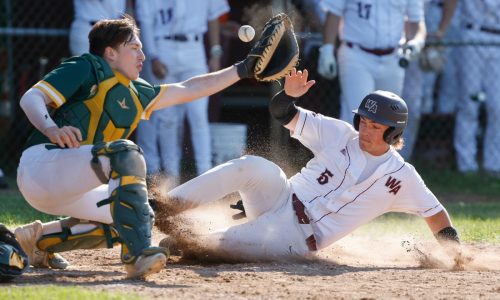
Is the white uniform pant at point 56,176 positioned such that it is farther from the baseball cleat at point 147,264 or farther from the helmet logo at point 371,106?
the helmet logo at point 371,106

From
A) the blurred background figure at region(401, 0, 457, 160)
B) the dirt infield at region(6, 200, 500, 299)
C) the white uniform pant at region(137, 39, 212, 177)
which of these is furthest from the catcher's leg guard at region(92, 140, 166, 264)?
the blurred background figure at region(401, 0, 457, 160)

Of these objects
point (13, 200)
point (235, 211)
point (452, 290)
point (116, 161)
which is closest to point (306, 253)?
point (235, 211)

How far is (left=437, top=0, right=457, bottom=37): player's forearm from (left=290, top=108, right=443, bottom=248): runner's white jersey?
5.10 meters

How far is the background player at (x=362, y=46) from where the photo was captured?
31.1 feet

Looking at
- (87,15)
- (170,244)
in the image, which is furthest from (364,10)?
(170,244)

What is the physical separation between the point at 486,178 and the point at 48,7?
517 cm

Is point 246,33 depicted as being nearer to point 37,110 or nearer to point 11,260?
point 37,110

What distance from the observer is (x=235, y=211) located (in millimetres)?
6598

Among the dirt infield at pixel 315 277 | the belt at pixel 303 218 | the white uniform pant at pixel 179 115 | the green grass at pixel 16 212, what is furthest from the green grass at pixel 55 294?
Answer: the white uniform pant at pixel 179 115

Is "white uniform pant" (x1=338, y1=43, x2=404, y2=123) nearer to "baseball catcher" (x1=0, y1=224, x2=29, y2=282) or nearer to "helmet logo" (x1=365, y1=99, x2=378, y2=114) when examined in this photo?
"helmet logo" (x1=365, y1=99, x2=378, y2=114)

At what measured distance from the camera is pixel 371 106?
5910mm

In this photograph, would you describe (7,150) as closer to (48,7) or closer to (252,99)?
(48,7)

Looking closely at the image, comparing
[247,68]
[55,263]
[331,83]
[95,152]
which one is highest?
[247,68]

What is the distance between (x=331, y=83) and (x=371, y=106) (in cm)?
549
